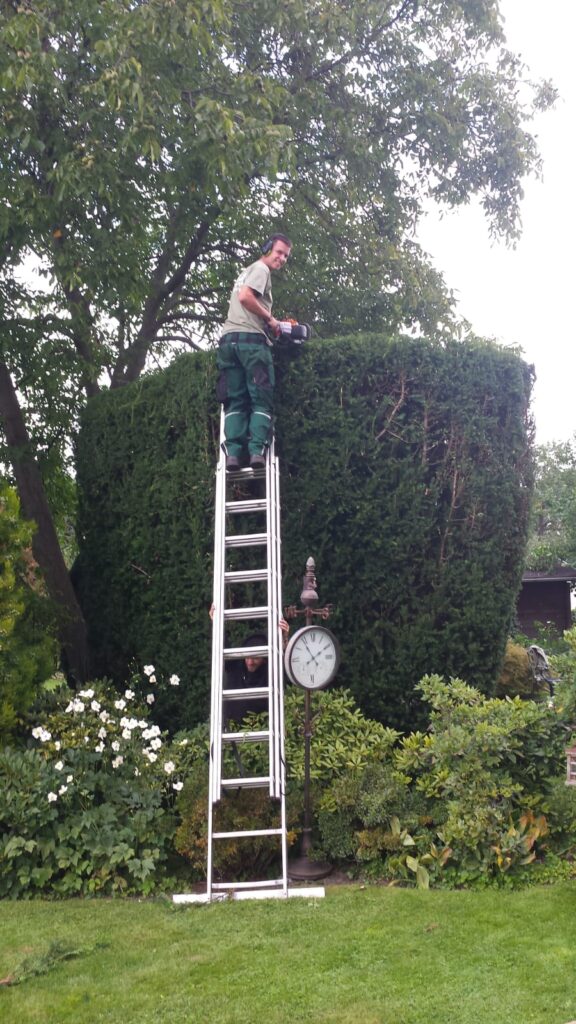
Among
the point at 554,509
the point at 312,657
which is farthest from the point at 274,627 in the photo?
the point at 554,509

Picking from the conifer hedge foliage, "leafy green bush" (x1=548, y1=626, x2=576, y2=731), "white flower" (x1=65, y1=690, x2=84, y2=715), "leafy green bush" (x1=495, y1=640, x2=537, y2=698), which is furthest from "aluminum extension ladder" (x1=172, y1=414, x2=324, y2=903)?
"leafy green bush" (x1=495, y1=640, x2=537, y2=698)

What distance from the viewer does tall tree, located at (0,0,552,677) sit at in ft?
26.2

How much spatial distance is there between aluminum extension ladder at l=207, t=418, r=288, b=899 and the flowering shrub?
489mm

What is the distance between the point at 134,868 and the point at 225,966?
1.52 meters

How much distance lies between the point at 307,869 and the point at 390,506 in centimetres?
288

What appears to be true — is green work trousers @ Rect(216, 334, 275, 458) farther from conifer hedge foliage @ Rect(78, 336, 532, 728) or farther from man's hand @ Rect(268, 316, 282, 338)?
conifer hedge foliage @ Rect(78, 336, 532, 728)

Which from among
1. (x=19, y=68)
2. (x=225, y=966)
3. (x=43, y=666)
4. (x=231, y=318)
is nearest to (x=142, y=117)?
(x=19, y=68)

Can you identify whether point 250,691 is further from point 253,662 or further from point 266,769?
point 266,769

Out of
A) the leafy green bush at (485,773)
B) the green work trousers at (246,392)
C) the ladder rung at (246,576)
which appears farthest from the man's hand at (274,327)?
the leafy green bush at (485,773)

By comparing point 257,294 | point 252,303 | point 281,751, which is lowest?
point 281,751

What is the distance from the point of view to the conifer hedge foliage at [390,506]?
7.24m

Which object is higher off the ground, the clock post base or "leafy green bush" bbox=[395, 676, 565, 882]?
"leafy green bush" bbox=[395, 676, 565, 882]

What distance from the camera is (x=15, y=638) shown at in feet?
23.7

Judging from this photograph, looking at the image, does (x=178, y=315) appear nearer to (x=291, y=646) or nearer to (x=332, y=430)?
(x=332, y=430)
